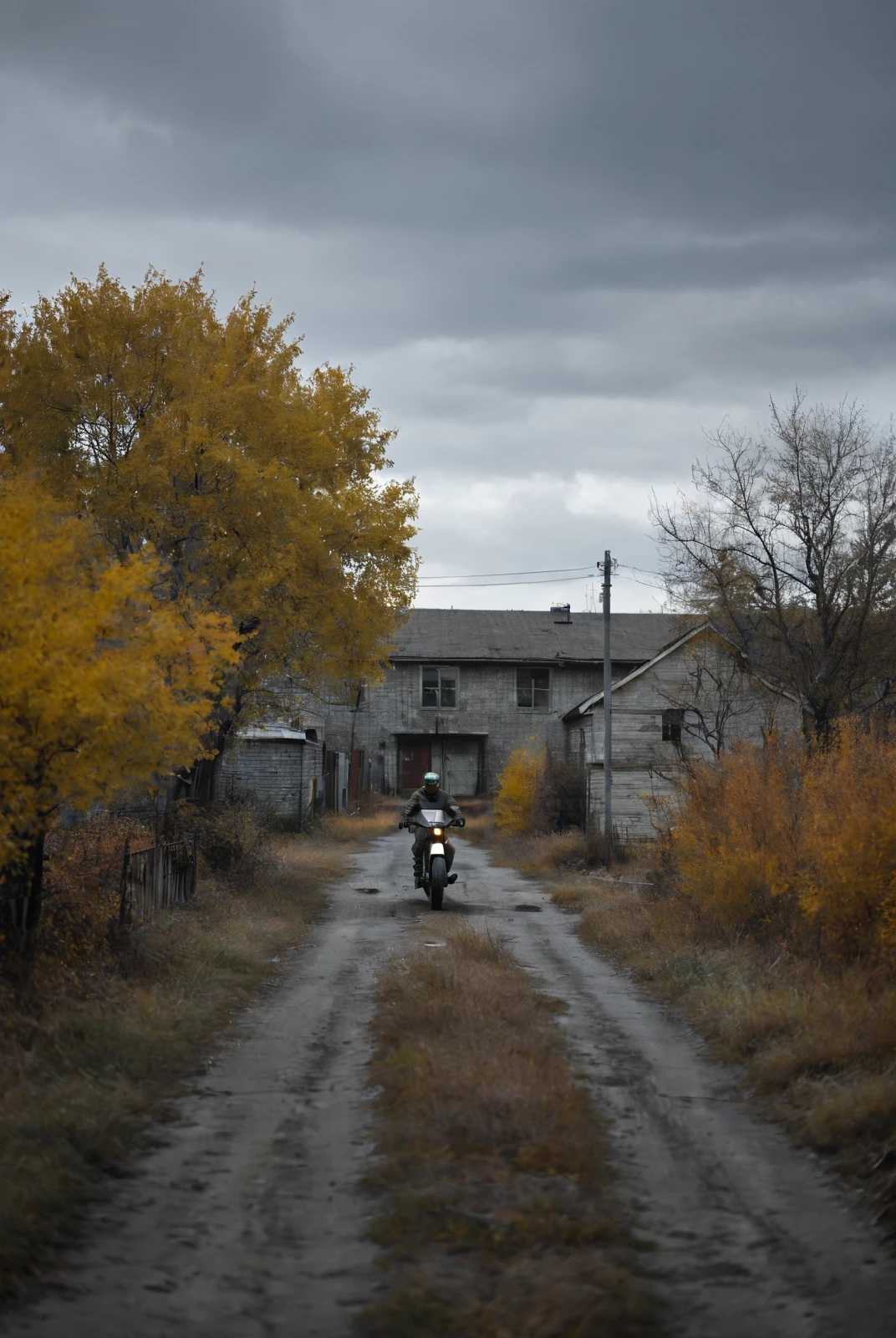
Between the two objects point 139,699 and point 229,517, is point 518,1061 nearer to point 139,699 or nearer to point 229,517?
point 139,699

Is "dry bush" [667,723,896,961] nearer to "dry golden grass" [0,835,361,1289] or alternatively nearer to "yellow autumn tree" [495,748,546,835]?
"dry golden grass" [0,835,361,1289]

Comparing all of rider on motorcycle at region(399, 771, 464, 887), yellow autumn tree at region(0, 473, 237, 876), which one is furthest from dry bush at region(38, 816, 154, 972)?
rider on motorcycle at region(399, 771, 464, 887)

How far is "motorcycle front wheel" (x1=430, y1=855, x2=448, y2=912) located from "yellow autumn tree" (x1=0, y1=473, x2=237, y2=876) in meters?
8.07

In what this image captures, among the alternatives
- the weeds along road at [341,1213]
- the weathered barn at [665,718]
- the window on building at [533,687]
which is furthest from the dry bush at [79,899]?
the window on building at [533,687]

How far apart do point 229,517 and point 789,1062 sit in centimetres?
1174

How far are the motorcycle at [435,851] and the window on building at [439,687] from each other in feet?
100

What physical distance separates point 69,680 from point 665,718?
26.7 metres

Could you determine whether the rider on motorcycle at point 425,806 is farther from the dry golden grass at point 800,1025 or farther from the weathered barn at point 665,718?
the weathered barn at point 665,718

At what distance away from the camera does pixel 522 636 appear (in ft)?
164

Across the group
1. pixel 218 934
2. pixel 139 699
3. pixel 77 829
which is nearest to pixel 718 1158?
pixel 139 699

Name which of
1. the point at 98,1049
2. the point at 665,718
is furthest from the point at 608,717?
the point at 98,1049

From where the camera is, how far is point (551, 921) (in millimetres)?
16203

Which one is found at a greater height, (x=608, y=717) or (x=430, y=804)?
(x=608, y=717)

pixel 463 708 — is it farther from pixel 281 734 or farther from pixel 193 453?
pixel 193 453
